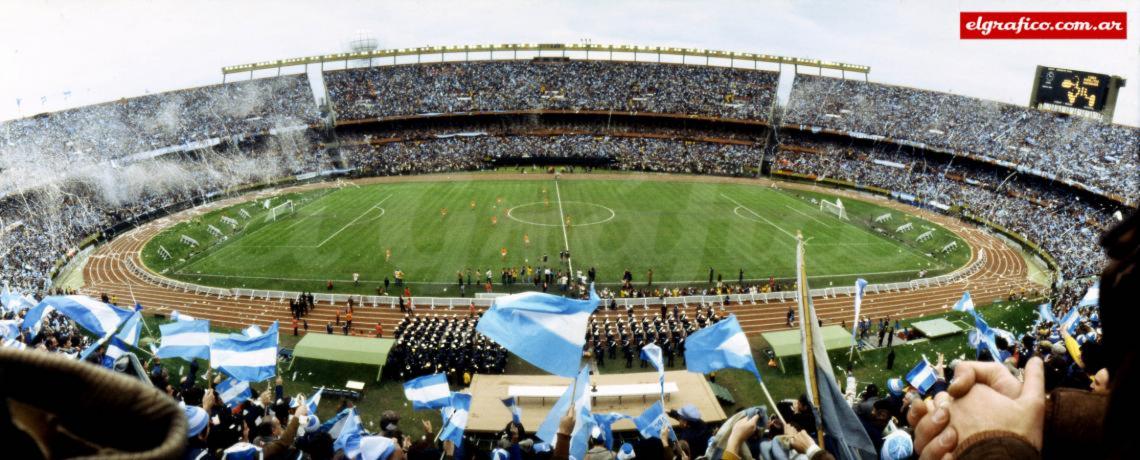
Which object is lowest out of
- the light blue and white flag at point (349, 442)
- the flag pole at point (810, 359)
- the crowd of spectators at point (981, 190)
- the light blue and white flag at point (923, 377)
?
the crowd of spectators at point (981, 190)

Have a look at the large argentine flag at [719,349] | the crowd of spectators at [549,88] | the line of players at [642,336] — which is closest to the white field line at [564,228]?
the line of players at [642,336]

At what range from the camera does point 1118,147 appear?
52.1m

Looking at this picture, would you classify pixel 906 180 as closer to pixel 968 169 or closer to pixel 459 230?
pixel 968 169

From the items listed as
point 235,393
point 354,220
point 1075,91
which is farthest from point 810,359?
point 1075,91

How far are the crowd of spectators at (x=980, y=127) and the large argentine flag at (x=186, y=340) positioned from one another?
6096 cm

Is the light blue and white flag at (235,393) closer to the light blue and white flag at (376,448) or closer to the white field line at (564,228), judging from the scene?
the light blue and white flag at (376,448)

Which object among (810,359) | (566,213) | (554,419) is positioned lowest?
(566,213)

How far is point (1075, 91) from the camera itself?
2247 inches

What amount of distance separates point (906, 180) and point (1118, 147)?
1658cm

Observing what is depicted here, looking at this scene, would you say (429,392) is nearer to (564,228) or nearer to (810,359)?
(810,359)

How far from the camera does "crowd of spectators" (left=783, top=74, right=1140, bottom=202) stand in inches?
2013

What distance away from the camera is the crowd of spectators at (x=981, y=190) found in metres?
41.6

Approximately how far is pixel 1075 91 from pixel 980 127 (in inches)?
326

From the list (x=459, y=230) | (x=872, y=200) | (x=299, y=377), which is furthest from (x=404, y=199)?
(x=872, y=200)
